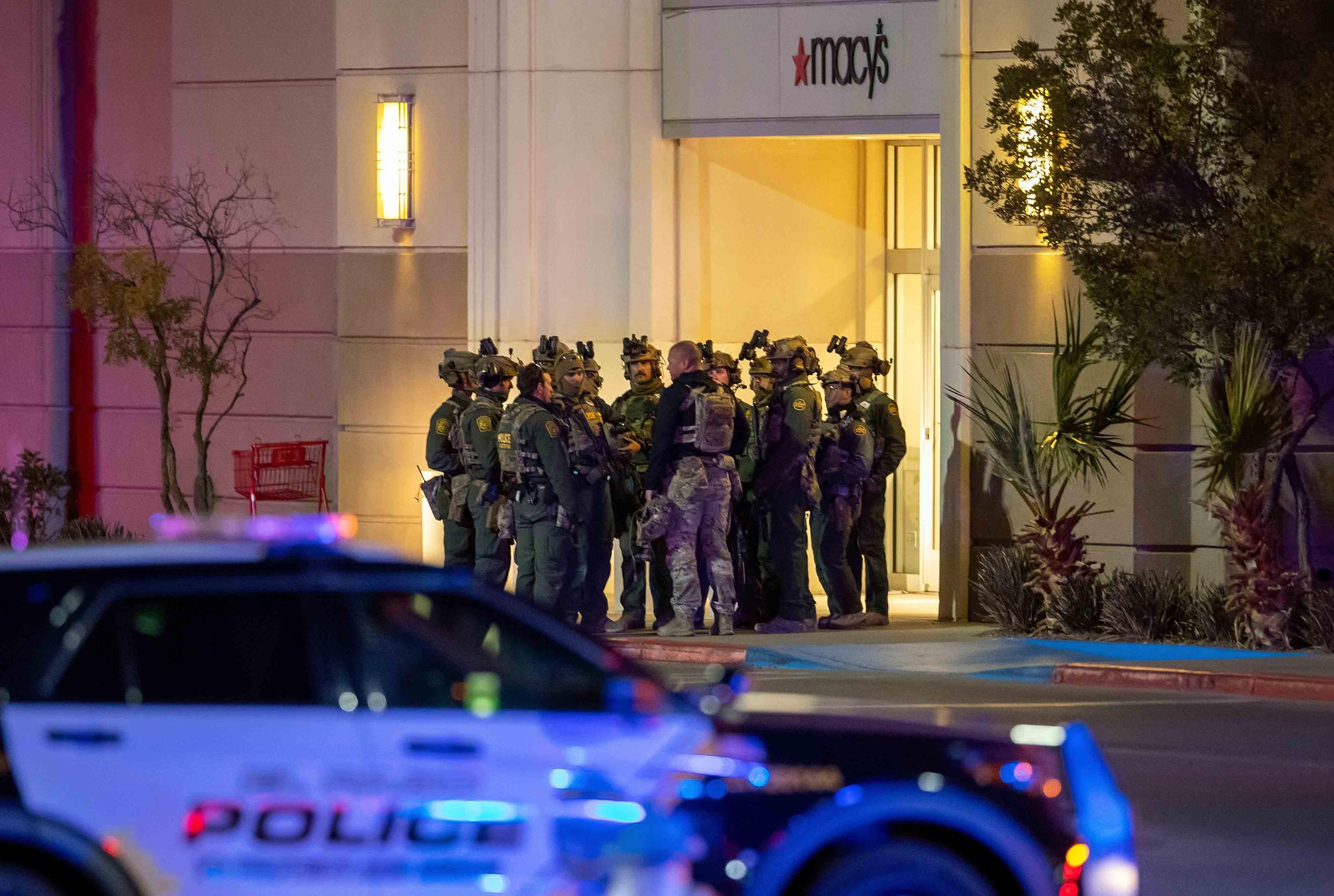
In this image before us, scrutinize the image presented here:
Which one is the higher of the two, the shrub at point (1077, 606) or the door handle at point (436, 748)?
the door handle at point (436, 748)

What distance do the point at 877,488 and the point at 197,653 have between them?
39.2 ft

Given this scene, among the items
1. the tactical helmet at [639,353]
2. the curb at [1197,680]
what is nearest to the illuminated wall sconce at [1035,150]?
the tactical helmet at [639,353]

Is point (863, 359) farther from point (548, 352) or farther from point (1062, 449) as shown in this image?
point (548, 352)

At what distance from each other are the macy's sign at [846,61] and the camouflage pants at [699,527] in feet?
14.9

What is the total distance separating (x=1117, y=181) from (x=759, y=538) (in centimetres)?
436

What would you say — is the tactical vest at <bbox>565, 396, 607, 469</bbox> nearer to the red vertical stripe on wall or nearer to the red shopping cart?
the red shopping cart

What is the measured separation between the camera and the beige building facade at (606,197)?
17.8m

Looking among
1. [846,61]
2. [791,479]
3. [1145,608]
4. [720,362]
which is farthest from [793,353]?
[846,61]

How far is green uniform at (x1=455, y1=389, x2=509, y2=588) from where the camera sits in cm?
1702

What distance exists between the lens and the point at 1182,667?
46.0ft

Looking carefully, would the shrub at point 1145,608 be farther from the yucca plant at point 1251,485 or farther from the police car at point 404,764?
the police car at point 404,764

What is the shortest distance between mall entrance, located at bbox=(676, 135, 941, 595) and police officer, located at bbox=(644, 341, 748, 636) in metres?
3.68

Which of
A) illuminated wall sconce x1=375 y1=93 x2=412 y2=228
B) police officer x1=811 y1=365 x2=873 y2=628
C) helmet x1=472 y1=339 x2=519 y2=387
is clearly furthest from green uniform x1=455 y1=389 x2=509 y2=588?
illuminated wall sconce x1=375 y1=93 x2=412 y2=228

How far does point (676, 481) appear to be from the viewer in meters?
16.2
